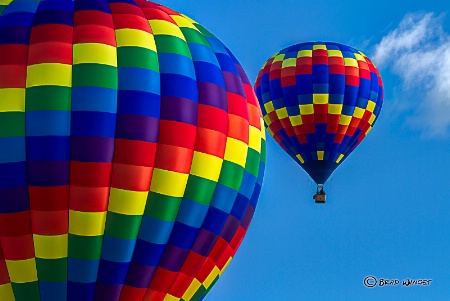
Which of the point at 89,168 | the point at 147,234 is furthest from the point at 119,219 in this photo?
the point at 89,168

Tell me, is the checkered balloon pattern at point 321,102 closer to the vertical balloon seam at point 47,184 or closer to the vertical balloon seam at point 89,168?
the vertical balloon seam at point 89,168

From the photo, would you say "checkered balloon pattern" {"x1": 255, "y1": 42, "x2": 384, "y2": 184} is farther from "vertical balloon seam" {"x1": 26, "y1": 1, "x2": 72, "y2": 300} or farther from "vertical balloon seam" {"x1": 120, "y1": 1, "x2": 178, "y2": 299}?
"vertical balloon seam" {"x1": 26, "y1": 1, "x2": 72, "y2": 300}

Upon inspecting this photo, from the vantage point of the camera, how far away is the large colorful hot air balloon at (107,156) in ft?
35.2

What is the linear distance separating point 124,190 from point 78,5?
296cm

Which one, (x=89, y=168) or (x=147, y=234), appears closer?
(x=89, y=168)

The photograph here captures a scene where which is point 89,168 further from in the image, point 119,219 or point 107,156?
point 119,219

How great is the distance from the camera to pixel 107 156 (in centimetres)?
1084

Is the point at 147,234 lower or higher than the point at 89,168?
lower

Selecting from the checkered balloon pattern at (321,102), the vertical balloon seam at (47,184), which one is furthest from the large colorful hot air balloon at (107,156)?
the checkered balloon pattern at (321,102)

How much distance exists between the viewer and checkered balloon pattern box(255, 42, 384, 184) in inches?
914

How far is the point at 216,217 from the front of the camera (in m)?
11.9

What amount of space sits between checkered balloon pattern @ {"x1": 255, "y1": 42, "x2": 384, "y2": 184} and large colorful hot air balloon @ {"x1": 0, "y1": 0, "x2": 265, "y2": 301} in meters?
11.4

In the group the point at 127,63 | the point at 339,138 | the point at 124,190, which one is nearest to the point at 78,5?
the point at 127,63

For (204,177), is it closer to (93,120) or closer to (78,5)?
(93,120)
